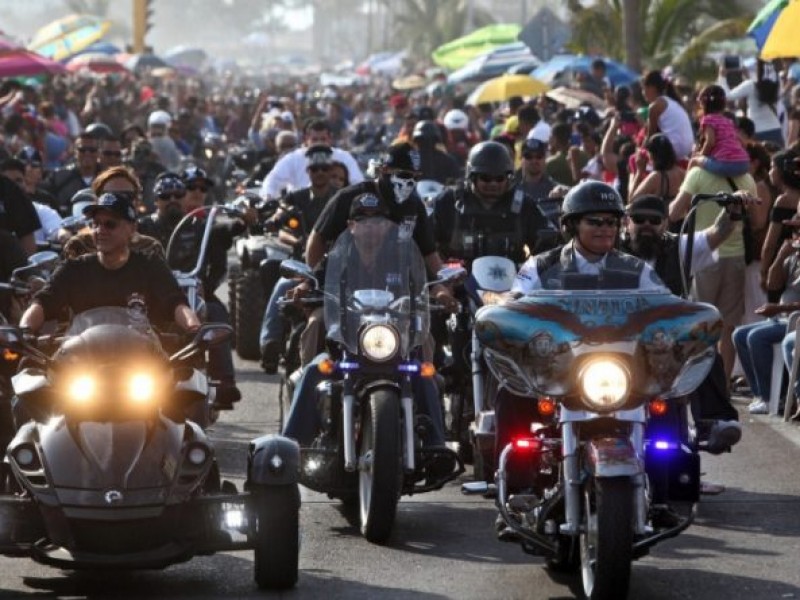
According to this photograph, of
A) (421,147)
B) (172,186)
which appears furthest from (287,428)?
(421,147)

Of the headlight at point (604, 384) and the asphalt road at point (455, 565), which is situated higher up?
the headlight at point (604, 384)

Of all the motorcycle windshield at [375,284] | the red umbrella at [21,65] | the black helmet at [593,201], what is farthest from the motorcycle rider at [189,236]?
the red umbrella at [21,65]

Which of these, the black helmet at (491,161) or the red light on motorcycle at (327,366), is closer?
the red light on motorcycle at (327,366)

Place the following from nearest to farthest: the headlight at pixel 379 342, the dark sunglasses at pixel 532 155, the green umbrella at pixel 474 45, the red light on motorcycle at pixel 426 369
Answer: the headlight at pixel 379 342, the red light on motorcycle at pixel 426 369, the dark sunglasses at pixel 532 155, the green umbrella at pixel 474 45

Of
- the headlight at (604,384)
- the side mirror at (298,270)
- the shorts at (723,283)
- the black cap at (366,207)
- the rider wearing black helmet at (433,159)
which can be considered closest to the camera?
the headlight at (604,384)

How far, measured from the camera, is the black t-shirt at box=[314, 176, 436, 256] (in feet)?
37.8

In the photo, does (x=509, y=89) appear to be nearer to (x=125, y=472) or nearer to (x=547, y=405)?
(x=547, y=405)

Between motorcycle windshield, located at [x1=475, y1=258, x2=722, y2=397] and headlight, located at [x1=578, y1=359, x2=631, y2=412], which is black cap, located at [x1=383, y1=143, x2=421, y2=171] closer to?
motorcycle windshield, located at [x1=475, y1=258, x2=722, y2=397]

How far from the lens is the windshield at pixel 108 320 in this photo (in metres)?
9.15

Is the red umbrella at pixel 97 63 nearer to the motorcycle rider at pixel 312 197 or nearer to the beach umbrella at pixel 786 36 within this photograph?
the beach umbrella at pixel 786 36

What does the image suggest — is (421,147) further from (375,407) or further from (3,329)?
(3,329)

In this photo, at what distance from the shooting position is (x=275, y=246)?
17047mm

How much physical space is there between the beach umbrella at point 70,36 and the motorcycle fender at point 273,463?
138ft

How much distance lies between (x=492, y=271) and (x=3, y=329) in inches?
130
